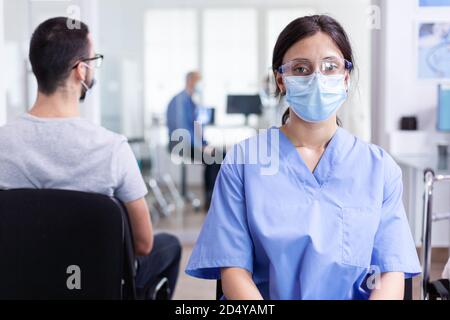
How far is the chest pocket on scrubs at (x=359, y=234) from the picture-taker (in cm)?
123

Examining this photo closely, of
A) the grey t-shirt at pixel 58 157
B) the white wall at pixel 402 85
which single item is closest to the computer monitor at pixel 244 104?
the white wall at pixel 402 85

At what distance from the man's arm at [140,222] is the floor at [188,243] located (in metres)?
1.16

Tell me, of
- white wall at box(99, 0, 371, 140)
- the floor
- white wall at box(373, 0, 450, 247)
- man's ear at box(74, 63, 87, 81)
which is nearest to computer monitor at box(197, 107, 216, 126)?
white wall at box(99, 0, 371, 140)

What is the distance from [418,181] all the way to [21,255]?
2.46 metres

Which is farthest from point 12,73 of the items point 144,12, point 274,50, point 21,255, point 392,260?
point 392,260

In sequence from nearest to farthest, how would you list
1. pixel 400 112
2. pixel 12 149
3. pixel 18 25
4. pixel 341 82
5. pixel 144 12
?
pixel 341 82, pixel 12 149, pixel 18 25, pixel 400 112, pixel 144 12

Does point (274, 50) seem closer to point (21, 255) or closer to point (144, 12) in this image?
point (21, 255)

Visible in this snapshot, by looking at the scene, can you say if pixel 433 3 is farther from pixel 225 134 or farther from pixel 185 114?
pixel 225 134

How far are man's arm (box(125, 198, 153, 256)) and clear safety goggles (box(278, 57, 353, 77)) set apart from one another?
57 centimetres

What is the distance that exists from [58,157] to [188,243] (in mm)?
2738

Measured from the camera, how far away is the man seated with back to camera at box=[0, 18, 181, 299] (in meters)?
1.59

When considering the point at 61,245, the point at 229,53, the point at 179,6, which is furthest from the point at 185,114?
the point at 61,245

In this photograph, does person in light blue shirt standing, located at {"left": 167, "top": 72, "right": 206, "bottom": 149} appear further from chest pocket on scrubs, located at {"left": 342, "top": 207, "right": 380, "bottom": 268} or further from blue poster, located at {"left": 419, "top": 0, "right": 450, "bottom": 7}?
chest pocket on scrubs, located at {"left": 342, "top": 207, "right": 380, "bottom": 268}

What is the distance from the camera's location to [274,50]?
4.57 ft
